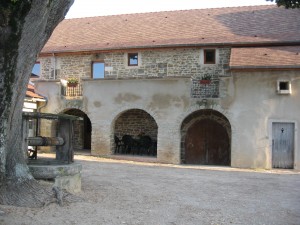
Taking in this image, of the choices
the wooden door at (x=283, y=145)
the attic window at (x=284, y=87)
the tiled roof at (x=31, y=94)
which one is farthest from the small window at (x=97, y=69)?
the wooden door at (x=283, y=145)

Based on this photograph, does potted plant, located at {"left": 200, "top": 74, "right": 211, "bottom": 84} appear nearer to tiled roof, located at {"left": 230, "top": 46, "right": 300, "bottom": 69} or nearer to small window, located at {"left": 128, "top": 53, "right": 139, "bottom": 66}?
tiled roof, located at {"left": 230, "top": 46, "right": 300, "bottom": 69}

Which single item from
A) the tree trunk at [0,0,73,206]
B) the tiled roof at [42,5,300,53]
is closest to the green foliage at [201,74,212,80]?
the tiled roof at [42,5,300,53]

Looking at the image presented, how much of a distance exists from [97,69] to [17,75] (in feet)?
42.2

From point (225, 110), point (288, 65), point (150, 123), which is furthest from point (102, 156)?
point (288, 65)

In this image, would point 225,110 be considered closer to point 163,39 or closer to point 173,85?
point 173,85

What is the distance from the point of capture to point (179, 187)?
938 cm

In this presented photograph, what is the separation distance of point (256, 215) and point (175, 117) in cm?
923

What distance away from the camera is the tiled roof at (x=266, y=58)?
1405 centimetres

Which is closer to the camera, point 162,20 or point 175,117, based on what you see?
point 175,117

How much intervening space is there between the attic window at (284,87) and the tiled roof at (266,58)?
2.55 ft

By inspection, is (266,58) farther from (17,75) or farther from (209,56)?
(17,75)

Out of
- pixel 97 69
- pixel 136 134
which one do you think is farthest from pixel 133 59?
pixel 136 134

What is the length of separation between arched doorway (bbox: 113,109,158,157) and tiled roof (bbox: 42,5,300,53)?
3579mm

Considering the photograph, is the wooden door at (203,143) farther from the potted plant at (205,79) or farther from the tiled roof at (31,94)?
the tiled roof at (31,94)
